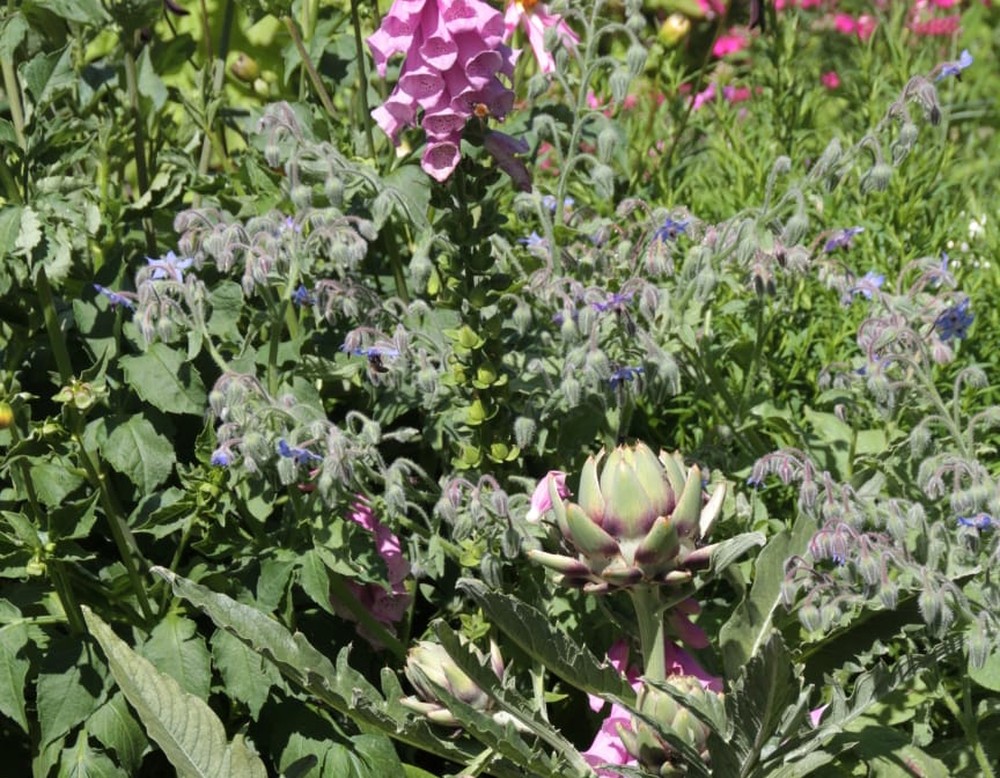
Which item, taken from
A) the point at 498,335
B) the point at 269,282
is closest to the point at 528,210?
the point at 498,335

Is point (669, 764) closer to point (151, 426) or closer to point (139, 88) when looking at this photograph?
point (151, 426)

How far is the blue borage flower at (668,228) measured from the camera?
7.44ft

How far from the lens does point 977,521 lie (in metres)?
1.95

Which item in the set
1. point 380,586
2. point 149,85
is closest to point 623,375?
point 380,586

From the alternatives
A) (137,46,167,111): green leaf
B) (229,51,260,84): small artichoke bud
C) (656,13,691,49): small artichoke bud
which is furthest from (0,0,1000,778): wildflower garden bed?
(656,13,691,49): small artichoke bud

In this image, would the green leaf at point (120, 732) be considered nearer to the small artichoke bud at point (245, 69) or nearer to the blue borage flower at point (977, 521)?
the blue borage flower at point (977, 521)

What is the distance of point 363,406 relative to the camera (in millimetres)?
2648

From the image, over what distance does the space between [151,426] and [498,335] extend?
1.84ft

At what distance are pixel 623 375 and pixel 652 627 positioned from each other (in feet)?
1.22

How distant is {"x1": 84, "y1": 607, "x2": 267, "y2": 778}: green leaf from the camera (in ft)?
6.31

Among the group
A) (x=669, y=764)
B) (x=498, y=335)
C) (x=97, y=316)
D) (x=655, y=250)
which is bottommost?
(x=669, y=764)

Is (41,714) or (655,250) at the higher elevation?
(655,250)

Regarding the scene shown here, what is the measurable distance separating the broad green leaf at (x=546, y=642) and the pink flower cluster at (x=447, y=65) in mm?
652

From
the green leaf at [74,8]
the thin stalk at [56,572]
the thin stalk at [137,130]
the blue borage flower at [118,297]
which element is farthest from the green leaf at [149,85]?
the thin stalk at [56,572]
